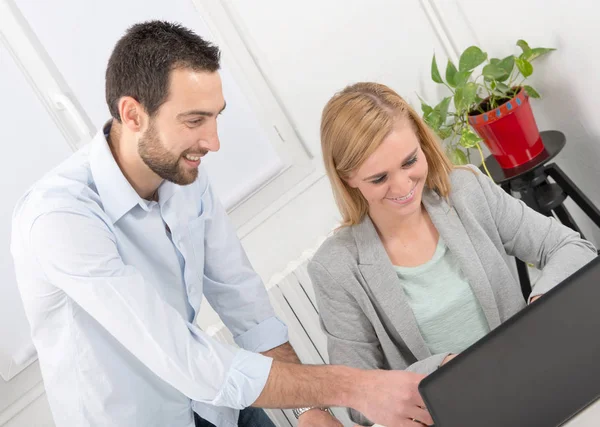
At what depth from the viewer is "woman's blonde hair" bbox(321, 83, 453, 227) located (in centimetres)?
172

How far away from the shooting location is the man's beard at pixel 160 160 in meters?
1.57

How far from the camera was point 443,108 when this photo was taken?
2.60 meters

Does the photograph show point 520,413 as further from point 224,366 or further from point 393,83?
point 393,83

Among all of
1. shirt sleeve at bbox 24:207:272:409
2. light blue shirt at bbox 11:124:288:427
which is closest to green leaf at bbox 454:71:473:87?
light blue shirt at bbox 11:124:288:427

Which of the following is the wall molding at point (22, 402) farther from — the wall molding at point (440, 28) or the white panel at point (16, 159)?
the wall molding at point (440, 28)

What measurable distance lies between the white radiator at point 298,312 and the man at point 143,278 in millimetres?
725

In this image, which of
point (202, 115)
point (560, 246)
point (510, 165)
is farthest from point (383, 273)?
point (510, 165)

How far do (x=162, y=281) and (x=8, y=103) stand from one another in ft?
3.04

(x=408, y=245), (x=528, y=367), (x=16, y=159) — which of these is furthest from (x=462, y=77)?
(x=528, y=367)

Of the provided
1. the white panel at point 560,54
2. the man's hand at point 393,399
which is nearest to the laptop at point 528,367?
the man's hand at point 393,399

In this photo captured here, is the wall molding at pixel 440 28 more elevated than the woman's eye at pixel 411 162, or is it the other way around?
the wall molding at pixel 440 28

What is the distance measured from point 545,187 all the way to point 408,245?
0.91m

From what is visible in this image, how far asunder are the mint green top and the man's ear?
716 mm

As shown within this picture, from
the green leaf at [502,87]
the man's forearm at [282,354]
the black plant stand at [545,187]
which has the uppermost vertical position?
the green leaf at [502,87]
